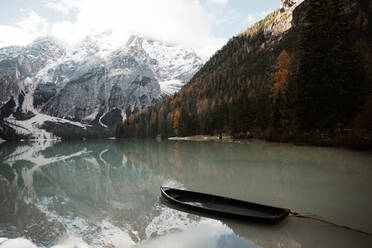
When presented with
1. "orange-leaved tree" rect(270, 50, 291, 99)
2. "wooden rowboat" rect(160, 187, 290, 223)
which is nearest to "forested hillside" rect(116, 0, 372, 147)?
"orange-leaved tree" rect(270, 50, 291, 99)

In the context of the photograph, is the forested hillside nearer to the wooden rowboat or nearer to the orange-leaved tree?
the orange-leaved tree

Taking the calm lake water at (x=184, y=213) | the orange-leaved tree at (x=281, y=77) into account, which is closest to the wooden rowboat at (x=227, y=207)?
the calm lake water at (x=184, y=213)

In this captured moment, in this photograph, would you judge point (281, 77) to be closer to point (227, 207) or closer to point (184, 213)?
point (227, 207)

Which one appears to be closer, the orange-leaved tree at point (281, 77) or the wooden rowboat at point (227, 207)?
the wooden rowboat at point (227, 207)

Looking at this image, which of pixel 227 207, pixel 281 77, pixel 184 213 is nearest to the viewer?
pixel 227 207

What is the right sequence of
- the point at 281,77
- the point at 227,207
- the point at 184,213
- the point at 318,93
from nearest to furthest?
the point at 227,207
the point at 184,213
the point at 318,93
the point at 281,77

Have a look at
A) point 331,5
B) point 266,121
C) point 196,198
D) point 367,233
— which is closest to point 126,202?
point 196,198

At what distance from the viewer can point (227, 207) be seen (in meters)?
12.8

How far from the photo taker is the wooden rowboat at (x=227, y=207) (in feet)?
35.1

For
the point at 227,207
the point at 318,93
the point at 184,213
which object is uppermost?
the point at 318,93

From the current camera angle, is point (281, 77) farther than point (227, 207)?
Yes

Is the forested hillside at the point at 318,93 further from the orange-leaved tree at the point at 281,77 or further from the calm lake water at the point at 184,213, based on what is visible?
the calm lake water at the point at 184,213

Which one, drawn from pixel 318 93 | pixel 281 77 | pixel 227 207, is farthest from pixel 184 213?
pixel 281 77

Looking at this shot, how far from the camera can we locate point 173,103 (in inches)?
6432
